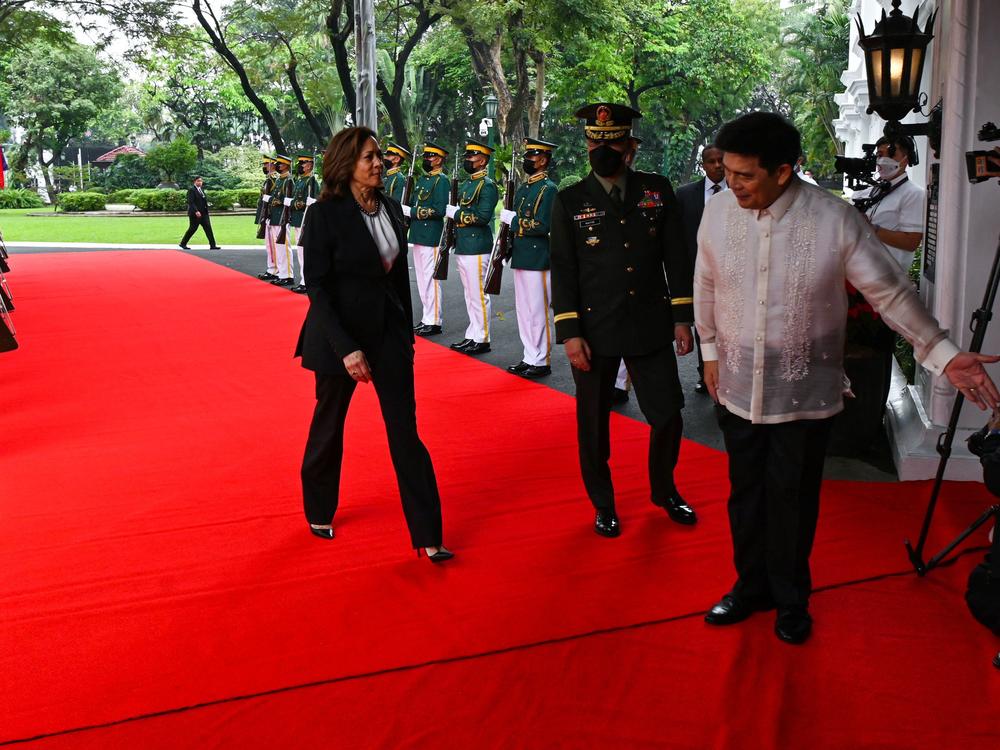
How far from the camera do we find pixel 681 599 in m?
4.08

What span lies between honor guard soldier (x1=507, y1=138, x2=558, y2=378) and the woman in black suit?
4.27 m

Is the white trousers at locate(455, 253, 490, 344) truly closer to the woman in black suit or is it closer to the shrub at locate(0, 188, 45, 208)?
the woman in black suit

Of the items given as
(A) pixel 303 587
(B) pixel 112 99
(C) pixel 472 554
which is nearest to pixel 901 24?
(C) pixel 472 554

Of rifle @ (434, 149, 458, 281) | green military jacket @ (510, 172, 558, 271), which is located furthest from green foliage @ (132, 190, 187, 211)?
green military jacket @ (510, 172, 558, 271)

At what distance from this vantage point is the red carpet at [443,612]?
324 cm

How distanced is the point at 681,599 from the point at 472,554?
3.28ft

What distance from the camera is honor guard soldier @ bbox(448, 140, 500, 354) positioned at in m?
10.2

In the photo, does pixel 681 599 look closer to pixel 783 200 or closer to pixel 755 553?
pixel 755 553

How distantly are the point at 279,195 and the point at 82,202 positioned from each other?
30023mm

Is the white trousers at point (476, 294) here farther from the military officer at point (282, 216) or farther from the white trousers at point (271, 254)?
the white trousers at point (271, 254)

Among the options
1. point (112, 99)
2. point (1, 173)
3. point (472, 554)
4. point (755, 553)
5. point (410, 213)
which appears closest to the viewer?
point (755, 553)

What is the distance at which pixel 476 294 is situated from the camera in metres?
10.3

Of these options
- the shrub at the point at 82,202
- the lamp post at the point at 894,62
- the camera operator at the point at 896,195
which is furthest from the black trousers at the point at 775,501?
the shrub at the point at 82,202

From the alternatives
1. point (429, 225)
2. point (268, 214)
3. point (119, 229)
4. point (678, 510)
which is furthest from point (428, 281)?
point (119, 229)
